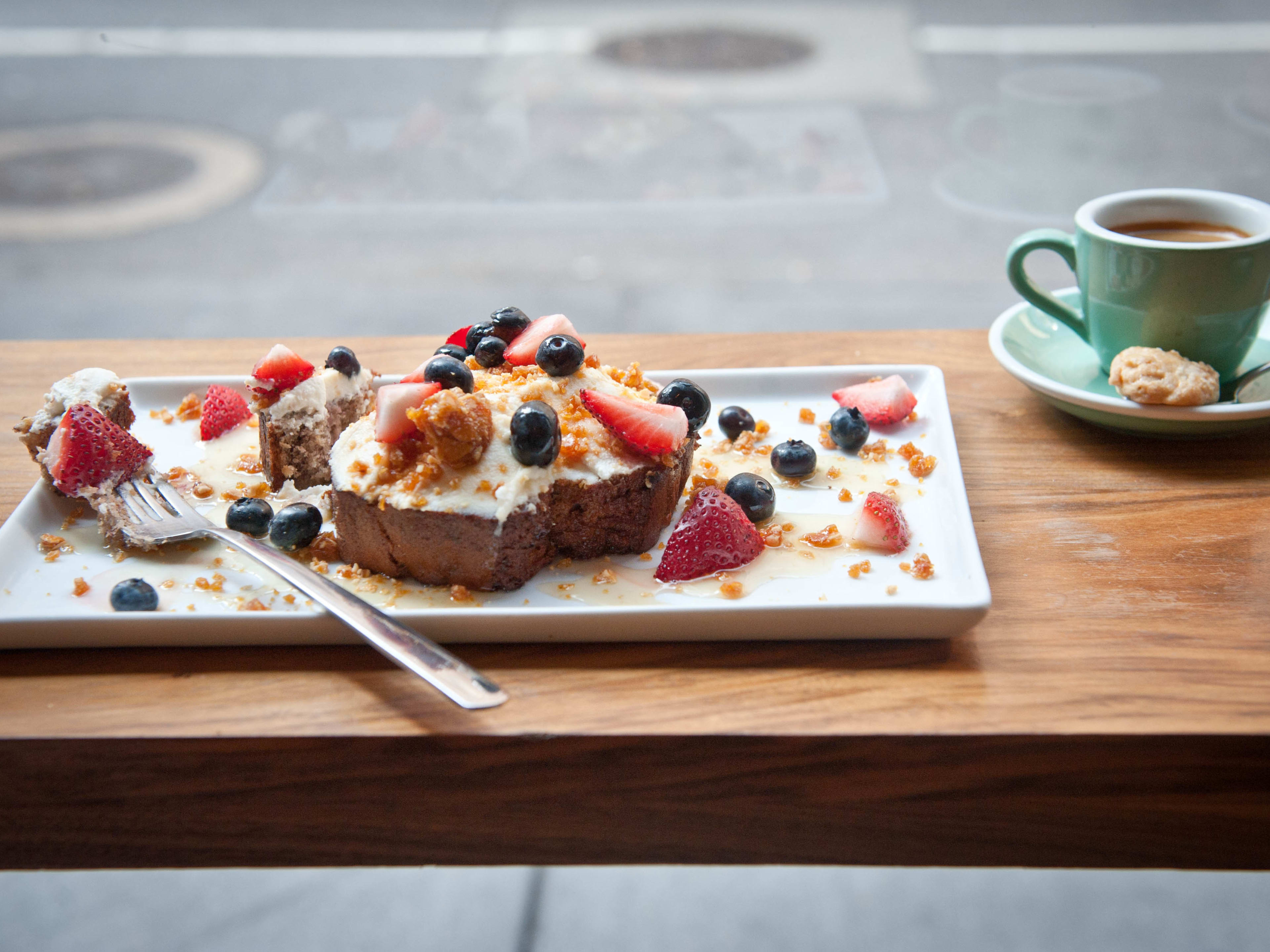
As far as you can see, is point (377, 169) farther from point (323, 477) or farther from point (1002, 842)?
point (1002, 842)

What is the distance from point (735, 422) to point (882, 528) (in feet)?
1.38

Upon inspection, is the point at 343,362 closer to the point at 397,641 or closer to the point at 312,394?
the point at 312,394

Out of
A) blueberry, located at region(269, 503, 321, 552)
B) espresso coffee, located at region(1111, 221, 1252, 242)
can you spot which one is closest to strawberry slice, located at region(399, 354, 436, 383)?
blueberry, located at region(269, 503, 321, 552)

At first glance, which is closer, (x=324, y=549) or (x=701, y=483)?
(x=324, y=549)

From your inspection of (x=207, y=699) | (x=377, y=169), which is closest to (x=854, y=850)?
(x=207, y=699)

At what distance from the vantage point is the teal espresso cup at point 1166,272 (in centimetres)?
178

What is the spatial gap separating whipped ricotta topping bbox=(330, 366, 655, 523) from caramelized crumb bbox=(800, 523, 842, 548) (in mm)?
269

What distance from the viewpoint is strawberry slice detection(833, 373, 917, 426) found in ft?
6.02

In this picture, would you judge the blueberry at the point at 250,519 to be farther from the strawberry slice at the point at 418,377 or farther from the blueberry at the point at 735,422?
the blueberry at the point at 735,422

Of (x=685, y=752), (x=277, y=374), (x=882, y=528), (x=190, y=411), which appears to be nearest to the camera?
(x=685, y=752)

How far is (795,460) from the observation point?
170 cm

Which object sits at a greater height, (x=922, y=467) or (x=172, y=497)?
(x=172, y=497)

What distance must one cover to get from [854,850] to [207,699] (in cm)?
84

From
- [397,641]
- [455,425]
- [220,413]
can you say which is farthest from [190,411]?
[397,641]
